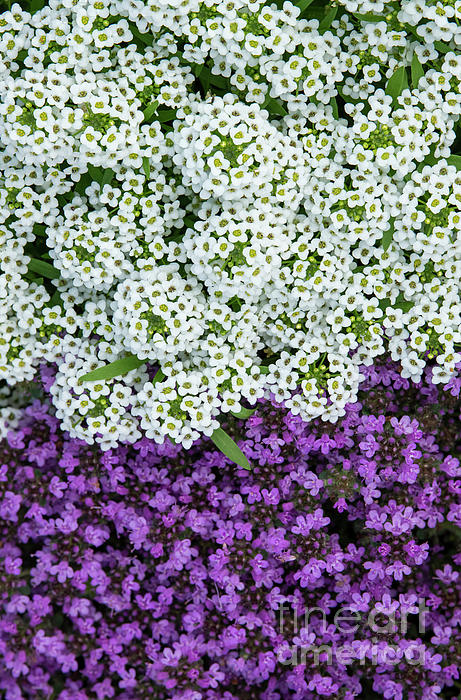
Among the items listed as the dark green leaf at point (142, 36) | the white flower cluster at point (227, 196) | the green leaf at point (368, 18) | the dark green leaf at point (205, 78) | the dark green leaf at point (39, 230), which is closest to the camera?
the white flower cluster at point (227, 196)

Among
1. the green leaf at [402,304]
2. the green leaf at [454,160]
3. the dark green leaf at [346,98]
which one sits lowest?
the green leaf at [402,304]

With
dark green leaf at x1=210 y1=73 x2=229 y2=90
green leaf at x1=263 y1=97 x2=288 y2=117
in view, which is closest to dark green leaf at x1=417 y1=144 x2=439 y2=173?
green leaf at x1=263 y1=97 x2=288 y2=117

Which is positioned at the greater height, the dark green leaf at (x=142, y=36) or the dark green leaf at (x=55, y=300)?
the dark green leaf at (x=142, y=36)

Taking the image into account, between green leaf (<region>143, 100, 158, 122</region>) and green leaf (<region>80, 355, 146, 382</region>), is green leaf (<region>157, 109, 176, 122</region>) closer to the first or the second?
green leaf (<region>143, 100, 158, 122</region>)

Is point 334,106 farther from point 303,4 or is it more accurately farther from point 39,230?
point 39,230

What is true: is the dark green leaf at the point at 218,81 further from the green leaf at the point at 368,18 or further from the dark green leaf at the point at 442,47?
the dark green leaf at the point at 442,47

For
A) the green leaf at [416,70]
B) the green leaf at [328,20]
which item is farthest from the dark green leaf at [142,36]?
the green leaf at [416,70]

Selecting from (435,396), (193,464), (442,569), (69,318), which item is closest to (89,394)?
(69,318)

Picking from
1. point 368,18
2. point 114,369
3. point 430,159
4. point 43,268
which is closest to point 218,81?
point 368,18
